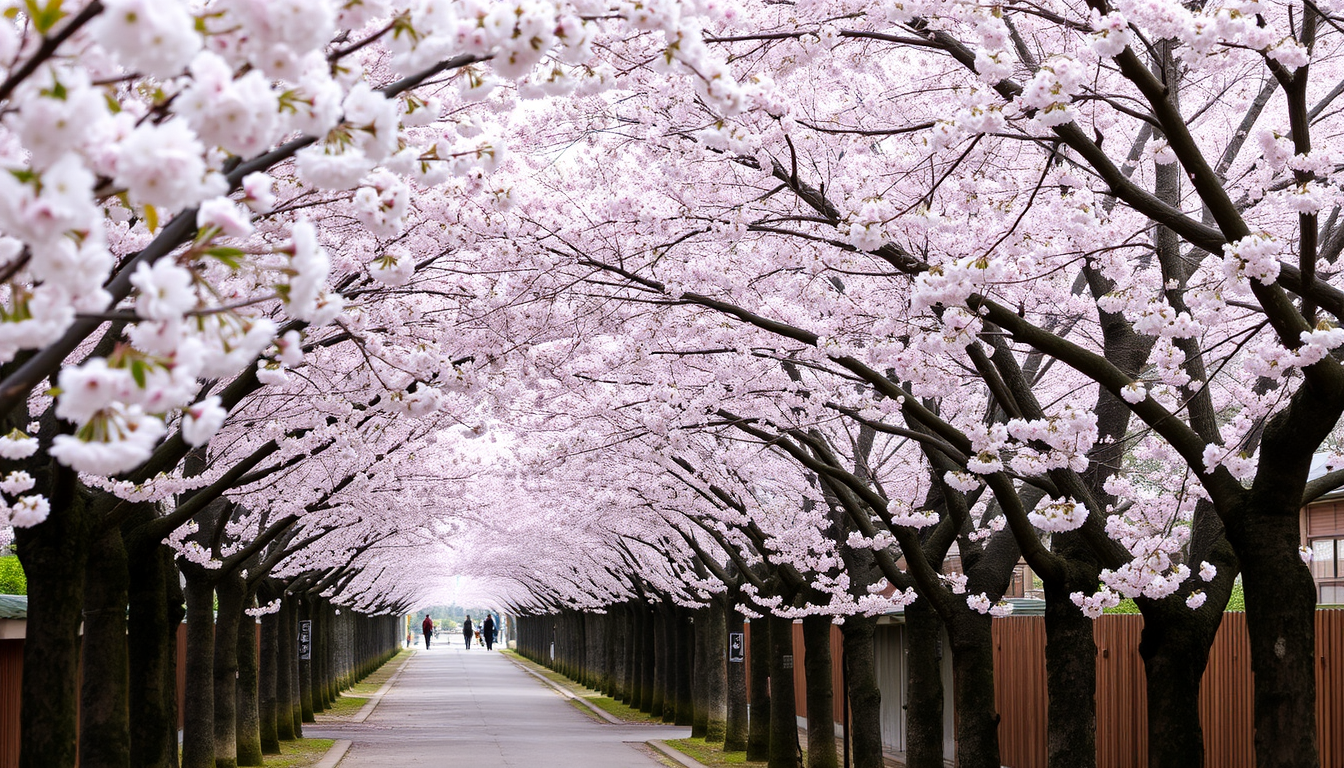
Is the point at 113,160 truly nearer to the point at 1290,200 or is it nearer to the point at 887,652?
the point at 1290,200

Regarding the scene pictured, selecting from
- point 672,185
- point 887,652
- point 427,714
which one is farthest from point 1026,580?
point 672,185

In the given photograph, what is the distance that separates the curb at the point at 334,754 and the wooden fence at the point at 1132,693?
1051 cm

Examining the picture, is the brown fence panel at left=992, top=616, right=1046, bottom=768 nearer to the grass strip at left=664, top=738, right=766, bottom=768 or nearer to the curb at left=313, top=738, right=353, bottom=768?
the grass strip at left=664, top=738, right=766, bottom=768

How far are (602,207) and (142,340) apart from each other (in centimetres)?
770

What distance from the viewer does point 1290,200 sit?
6.55m

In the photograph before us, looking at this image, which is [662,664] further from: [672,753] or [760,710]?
[760,710]

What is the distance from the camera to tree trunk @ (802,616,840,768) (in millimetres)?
18266

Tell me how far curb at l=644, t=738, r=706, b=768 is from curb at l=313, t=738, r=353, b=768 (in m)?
5.69

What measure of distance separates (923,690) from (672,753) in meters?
11.0

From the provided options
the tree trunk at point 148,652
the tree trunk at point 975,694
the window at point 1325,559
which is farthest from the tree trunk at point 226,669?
the window at point 1325,559

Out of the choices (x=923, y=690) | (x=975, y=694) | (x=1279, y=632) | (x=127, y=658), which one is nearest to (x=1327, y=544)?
(x=923, y=690)

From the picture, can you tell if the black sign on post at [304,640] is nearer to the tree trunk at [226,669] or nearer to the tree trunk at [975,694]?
the tree trunk at [226,669]

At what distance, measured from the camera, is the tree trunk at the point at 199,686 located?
53.6 ft

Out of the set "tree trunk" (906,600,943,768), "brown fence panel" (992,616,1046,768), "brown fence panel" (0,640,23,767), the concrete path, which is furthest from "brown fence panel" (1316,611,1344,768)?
"brown fence panel" (0,640,23,767)
